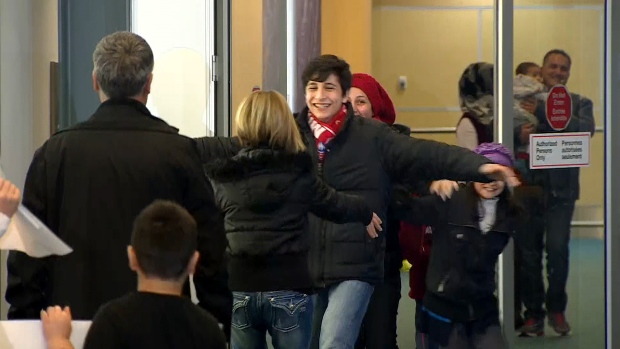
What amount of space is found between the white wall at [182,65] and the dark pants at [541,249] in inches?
76.0

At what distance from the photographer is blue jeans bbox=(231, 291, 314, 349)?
4180 mm

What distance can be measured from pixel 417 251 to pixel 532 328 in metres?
1.22

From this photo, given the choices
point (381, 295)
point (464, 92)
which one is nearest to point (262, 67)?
point (464, 92)

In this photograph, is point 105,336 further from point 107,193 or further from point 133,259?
point 107,193

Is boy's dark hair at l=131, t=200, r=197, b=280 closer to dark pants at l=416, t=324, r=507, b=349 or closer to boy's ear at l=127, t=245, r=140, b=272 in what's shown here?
boy's ear at l=127, t=245, r=140, b=272

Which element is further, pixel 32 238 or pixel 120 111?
pixel 120 111

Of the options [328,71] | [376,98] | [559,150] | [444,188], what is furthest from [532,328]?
[328,71]

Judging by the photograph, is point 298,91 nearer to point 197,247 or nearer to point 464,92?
point 464,92

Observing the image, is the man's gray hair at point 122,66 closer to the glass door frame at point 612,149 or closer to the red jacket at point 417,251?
the red jacket at point 417,251

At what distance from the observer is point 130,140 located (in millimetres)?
3062

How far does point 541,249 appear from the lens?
5.99 meters

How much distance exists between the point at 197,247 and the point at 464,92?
3.54 metres

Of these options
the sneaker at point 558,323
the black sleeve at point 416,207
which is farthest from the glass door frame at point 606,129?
the black sleeve at point 416,207

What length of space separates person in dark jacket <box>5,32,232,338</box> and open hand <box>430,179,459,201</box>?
6.11ft
